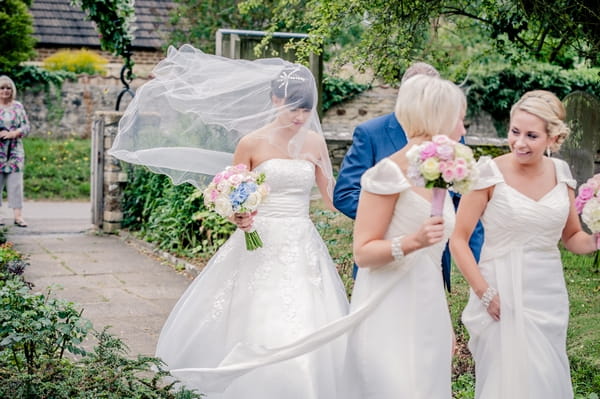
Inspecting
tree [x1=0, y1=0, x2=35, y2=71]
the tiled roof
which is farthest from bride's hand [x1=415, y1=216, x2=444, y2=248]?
the tiled roof

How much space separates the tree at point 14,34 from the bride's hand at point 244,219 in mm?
17664

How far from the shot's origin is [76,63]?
23859 millimetres

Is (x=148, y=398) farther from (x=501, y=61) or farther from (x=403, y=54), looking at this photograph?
(x=501, y=61)

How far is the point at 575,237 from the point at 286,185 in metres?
1.74

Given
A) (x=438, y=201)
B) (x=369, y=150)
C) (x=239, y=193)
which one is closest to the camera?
(x=438, y=201)

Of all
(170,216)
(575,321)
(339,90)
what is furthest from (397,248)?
(339,90)

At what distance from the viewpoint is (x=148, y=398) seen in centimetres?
496

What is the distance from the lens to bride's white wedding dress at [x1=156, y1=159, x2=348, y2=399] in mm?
4852

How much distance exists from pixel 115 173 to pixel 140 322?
217 inches

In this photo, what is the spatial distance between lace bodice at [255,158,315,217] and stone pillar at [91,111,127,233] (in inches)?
307

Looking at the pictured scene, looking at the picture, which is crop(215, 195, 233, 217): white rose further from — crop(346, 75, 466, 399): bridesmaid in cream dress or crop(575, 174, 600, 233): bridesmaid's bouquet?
crop(575, 174, 600, 233): bridesmaid's bouquet

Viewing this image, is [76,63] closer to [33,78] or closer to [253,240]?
[33,78]

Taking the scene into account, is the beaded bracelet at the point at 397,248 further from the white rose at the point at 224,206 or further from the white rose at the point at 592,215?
the white rose at the point at 224,206

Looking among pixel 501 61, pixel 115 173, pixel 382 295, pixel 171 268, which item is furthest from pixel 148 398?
pixel 501 61
